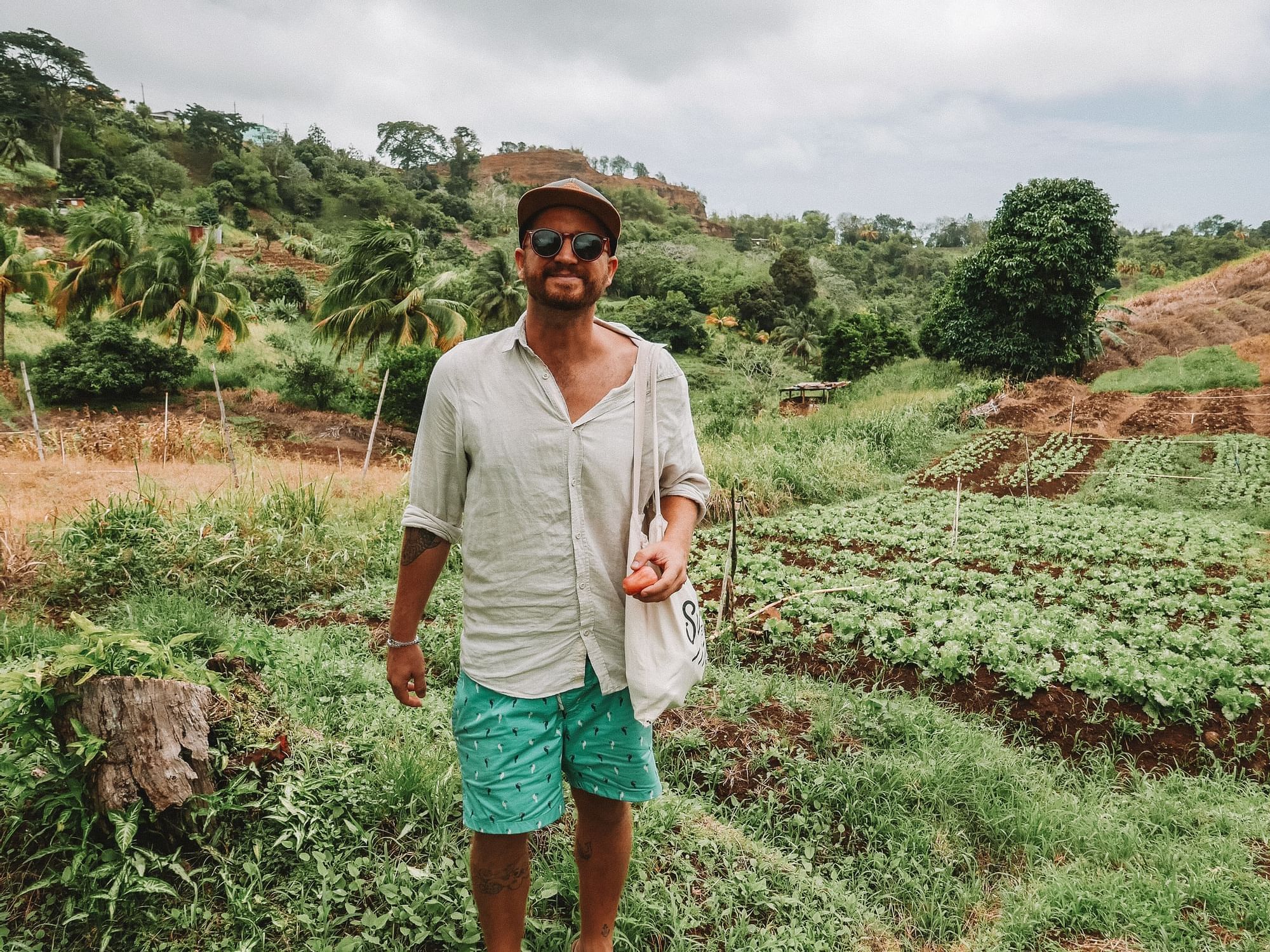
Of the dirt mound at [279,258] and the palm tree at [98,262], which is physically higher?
the dirt mound at [279,258]

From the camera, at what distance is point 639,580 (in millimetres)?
1469

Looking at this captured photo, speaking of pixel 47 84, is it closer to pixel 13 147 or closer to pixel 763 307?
pixel 13 147

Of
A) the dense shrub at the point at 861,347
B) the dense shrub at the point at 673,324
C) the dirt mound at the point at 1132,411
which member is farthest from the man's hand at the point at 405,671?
the dense shrub at the point at 673,324

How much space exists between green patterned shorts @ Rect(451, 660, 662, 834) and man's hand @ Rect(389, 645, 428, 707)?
12 centimetres

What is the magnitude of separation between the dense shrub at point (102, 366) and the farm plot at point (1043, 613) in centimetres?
1524

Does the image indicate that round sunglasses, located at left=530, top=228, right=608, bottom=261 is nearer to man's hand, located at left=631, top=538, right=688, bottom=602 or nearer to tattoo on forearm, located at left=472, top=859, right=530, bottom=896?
man's hand, located at left=631, top=538, right=688, bottom=602

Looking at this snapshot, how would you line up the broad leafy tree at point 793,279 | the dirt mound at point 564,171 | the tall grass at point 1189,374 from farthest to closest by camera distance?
the dirt mound at point 564,171, the broad leafy tree at point 793,279, the tall grass at point 1189,374

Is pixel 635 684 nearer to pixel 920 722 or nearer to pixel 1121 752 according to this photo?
pixel 920 722

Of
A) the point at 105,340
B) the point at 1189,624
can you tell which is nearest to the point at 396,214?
the point at 105,340

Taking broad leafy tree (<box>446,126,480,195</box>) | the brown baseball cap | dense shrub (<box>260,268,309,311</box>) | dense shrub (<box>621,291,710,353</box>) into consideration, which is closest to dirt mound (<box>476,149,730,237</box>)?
broad leafy tree (<box>446,126,480,195</box>)

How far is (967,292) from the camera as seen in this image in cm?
2011

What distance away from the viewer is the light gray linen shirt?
1584 mm

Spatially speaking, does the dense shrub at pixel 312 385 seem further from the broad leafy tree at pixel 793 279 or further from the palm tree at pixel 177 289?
the broad leafy tree at pixel 793 279

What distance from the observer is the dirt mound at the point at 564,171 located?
99.4 m
